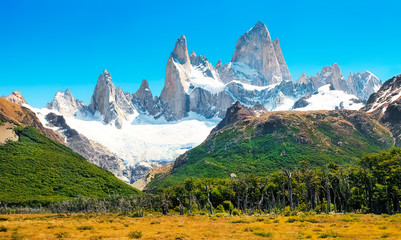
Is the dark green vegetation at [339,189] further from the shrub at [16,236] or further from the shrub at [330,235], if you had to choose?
the shrub at [16,236]

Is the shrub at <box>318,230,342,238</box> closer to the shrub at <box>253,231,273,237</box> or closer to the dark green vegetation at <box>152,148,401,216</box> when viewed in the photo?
the shrub at <box>253,231,273,237</box>

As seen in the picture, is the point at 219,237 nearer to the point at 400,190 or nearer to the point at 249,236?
the point at 249,236

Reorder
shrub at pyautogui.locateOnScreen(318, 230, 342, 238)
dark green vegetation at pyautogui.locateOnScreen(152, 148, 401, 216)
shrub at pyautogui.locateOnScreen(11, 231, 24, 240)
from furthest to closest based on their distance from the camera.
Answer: dark green vegetation at pyautogui.locateOnScreen(152, 148, 401, 216) < shrub at pyautogui.locateOnScreen(11, 231, 24, 240) < shrub at pyautogui.locateOnScreen(318, 230, 342, 238)

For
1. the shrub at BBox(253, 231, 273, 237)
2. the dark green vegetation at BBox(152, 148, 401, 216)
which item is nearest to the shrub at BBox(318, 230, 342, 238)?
the shrub at BBox(253, 231, 273, 237)

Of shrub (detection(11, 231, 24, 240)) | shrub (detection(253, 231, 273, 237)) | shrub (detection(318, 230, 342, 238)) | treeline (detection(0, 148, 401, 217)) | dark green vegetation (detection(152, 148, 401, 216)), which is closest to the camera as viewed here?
shrub (detection(318, 230, 342, 238))

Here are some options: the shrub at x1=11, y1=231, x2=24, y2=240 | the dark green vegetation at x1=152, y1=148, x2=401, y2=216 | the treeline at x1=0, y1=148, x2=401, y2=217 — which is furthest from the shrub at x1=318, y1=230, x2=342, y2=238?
the treeline at x1=0, y1=148, x2=401, y2=217

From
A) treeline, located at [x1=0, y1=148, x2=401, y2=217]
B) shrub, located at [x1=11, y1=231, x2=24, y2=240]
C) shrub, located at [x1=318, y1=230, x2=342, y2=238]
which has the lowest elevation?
shrub, located at [x1=318, y1=230, x2=342, y2=238]

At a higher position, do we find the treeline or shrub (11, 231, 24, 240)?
the treeline

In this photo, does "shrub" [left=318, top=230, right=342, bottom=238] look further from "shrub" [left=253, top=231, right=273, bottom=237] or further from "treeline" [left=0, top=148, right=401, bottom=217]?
"treeline" [left=0, top=148, right=401, bottom=217]

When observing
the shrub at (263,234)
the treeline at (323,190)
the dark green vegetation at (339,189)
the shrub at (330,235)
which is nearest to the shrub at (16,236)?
Result: the shrub at (263,234)

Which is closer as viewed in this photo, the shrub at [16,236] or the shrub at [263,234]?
the shrub at [16,236]

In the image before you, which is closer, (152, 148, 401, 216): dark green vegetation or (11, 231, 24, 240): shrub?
(11, 231, 24, 240): shrub

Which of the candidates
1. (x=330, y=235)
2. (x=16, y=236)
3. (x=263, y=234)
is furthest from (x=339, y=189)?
(x=16, y=236)

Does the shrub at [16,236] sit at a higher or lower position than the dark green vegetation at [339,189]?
lower
